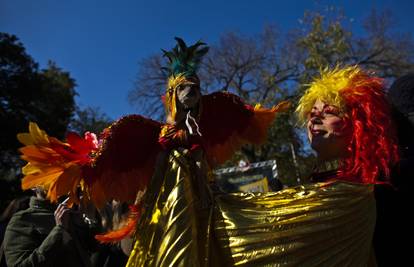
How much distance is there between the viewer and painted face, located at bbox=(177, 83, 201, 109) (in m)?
2.58

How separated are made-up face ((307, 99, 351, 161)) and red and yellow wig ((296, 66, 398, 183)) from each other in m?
0.03

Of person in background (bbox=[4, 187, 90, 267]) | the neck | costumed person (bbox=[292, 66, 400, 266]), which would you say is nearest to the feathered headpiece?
costumed person (bbox=[292, 66, 400, 266])

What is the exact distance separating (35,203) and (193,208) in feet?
5.40

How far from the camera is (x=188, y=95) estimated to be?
8.46 ft

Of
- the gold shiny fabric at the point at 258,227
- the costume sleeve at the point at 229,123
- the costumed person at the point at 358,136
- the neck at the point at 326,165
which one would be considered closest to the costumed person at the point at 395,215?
the costumed person at the point at 358,136

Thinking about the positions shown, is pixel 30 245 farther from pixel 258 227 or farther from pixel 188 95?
pixel 258 227

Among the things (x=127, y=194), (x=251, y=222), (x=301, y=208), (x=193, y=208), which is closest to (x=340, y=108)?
(x=301, y=208)

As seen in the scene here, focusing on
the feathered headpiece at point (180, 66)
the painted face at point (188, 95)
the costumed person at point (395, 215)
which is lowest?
the costumed person at point (395, 215)

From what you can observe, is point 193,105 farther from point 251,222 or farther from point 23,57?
point 23,57

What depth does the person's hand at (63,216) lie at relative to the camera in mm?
2903

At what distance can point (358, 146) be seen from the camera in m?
2.11

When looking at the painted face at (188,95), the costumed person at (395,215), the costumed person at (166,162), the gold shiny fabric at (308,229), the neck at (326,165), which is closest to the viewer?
the gold shiny fabric at (308,229)

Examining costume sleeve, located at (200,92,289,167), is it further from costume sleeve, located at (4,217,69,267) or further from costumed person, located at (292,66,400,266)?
costume sleeve, located at (4,217,69,267)

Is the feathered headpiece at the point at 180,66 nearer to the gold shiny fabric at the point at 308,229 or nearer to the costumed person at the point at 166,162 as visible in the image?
the costumed person at the point at 166,162
